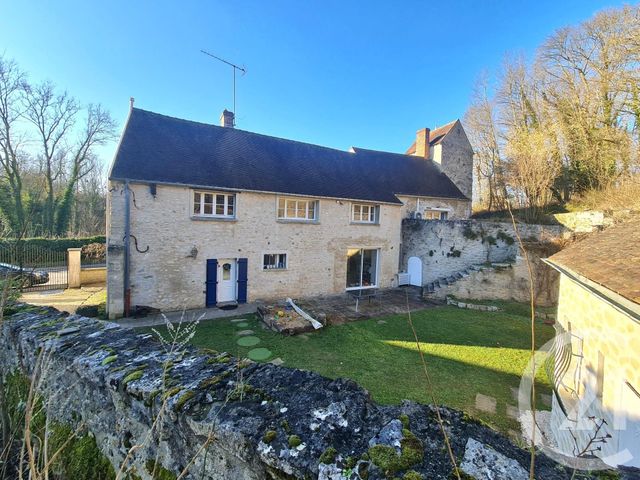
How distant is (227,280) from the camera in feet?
40.5

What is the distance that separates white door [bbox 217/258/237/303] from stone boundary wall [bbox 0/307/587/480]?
31.0 feet

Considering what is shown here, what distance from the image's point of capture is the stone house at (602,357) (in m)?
3.68

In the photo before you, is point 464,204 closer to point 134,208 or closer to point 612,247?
point 612,247

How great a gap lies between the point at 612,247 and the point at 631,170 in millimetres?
15430

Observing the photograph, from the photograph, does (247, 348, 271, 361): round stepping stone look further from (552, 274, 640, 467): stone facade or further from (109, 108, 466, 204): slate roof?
(109, 108, 466, 204): slate roof

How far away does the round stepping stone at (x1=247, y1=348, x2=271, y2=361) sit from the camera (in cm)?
741

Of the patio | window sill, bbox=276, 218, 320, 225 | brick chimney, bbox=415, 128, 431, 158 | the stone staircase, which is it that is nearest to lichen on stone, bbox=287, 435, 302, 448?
the patio

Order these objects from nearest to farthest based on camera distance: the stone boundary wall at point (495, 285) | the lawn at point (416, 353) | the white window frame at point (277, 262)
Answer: the lawn at point (416, 353) < the white window frame at point (277, 262) < the stone boundary wall at point (495, 285)

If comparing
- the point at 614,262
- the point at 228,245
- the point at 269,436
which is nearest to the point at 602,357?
the point at 614,262

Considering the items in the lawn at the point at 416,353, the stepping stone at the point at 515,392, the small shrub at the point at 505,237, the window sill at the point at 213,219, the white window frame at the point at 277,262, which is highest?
the window sill at the point at 213,219

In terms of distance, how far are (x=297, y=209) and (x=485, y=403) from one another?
34.0ft

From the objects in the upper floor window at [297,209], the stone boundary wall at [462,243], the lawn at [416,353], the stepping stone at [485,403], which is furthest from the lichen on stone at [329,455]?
the stone boundary wall at [462,243]

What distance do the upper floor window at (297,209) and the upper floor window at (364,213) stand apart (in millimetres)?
2278

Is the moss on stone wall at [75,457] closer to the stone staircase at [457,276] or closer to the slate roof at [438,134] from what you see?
the stone staircase at [457,276]
